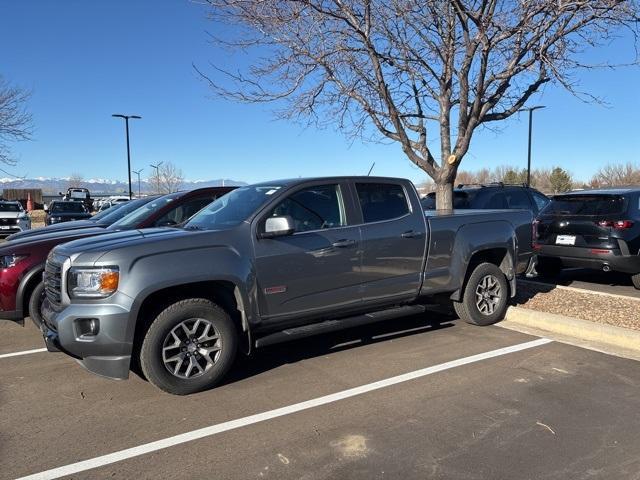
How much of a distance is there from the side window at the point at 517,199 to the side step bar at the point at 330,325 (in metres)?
6.41

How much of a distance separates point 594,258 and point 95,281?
23.3 feet

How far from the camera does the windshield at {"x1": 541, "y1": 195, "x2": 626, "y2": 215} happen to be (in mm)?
8352

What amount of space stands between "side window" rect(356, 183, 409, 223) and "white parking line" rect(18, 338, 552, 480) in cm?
163

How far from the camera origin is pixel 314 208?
17.8 ft

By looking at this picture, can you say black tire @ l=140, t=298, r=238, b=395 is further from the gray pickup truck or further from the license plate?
the license plate

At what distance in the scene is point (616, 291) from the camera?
28.2 feet

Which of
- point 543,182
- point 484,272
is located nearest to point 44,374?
point 484,272

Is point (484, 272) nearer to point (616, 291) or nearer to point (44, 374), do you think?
point (616, 291)

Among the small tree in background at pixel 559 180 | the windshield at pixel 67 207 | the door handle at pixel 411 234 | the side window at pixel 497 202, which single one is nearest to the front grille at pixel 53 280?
the door handle at pixel 411 234

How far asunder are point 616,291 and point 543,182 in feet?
227

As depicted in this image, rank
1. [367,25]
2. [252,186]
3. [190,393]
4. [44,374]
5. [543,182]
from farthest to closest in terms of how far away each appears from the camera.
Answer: [543,182] → [367,25] → [252,186] → [44,374] → [190,393]

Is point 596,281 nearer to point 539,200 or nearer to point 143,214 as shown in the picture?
point 539,200

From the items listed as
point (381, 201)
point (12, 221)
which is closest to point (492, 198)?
point (381, 201)

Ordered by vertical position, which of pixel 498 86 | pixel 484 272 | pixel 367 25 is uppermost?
pixel 367 25
